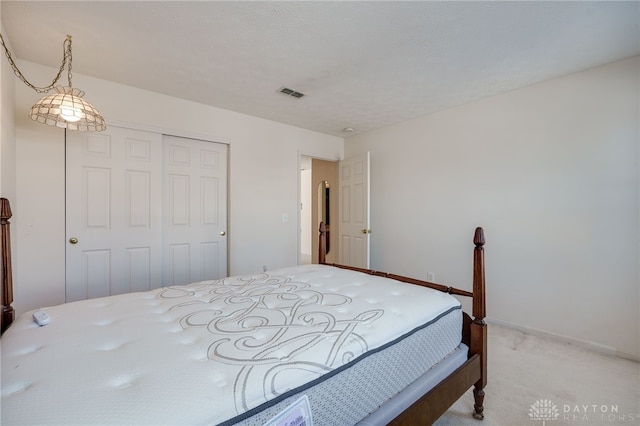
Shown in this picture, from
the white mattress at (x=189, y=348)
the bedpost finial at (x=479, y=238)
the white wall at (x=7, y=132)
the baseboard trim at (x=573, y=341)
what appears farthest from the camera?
the baseboard trim at (x=573, y=341)

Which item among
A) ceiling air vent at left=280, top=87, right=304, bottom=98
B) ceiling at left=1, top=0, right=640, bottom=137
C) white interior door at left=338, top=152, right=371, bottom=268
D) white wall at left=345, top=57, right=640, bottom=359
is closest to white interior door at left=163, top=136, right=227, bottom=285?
ceiling at left=1, top=0, right=640, bottom=137

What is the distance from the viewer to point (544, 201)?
8.99 feet

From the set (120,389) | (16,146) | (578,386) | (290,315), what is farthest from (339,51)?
(578,386)

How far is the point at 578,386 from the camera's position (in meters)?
1.96

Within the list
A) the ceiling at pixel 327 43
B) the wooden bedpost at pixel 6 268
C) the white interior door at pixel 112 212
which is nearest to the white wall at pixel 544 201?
the ceiling at pixel 327 43

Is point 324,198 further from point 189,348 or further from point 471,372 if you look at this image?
point 189,348

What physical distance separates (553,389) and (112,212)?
12.6ft

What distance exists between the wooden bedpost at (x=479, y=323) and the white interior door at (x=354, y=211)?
7.57ft

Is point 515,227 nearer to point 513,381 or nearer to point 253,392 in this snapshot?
point 513,381

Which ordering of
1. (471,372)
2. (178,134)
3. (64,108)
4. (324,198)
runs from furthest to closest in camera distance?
(324,198) → (178,134) → (64,108) → (471,372)

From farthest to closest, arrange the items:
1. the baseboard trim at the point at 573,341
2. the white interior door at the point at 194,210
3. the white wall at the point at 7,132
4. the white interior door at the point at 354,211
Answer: the white interior door at the point at 354,211 → the white interior door at the point at 194,210 → the baseboard trim at the point at 573,341 → the white wall at the point at 7,132

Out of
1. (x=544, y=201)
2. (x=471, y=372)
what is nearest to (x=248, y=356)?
(x=471, y=372)

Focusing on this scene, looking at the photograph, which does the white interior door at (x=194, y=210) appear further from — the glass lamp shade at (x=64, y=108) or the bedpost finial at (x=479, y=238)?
the bedpost finial at (x=479, y=238)

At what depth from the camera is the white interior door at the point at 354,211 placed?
13.2 ft
